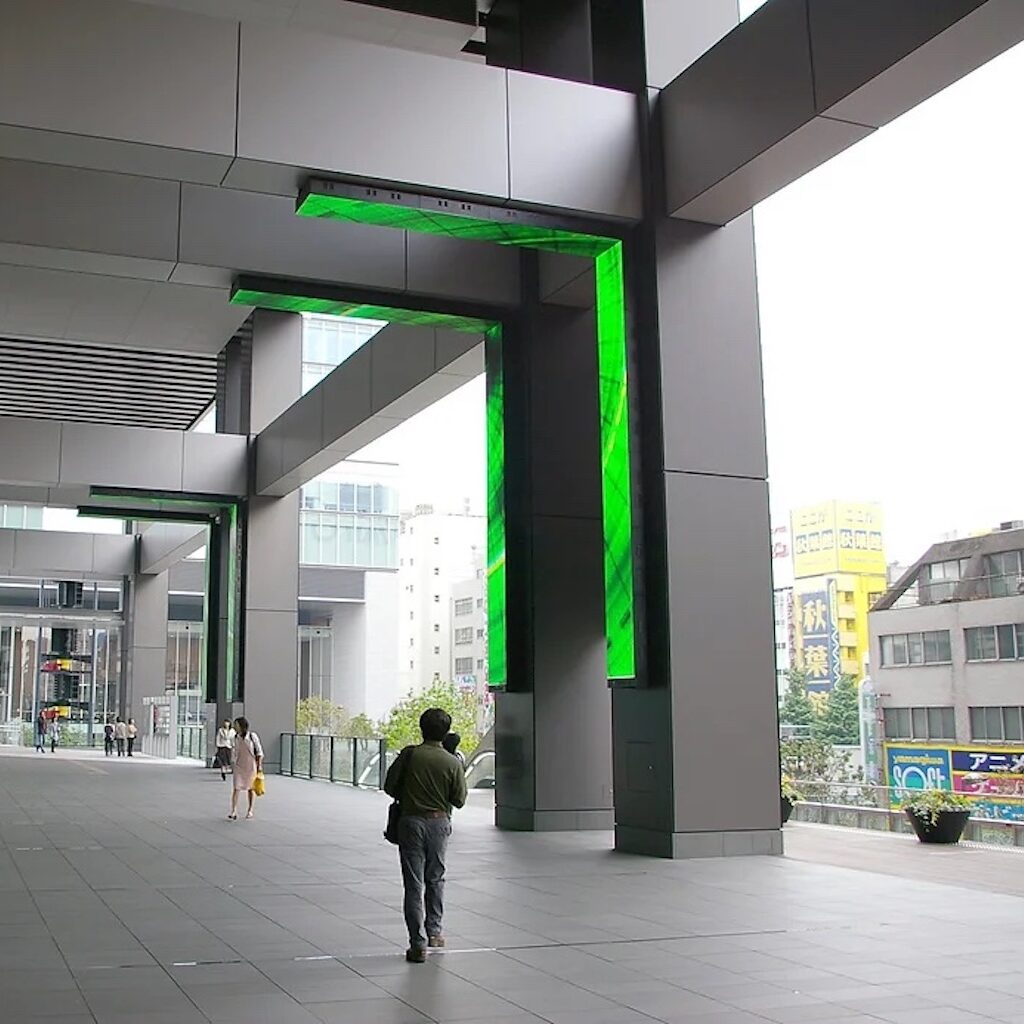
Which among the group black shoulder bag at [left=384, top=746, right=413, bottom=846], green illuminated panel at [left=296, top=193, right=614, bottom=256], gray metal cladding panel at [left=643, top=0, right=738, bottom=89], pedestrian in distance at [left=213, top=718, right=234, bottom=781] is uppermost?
gray metal cladding panel at [left=643, top=0, right=738, bottom=89]

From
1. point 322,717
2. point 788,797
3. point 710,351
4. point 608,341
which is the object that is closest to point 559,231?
point 608,341

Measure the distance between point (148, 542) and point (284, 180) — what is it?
32889 mm

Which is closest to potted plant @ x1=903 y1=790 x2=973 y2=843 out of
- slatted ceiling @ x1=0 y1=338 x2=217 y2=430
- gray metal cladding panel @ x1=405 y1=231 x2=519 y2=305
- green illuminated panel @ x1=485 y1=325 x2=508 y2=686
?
green illuminated panel @ x1=485 y1=325 x2=508 y2=686

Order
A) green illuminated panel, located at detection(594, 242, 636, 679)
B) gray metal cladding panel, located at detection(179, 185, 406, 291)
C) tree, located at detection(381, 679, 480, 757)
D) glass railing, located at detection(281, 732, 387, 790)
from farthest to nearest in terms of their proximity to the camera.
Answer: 1. tree, located at detection(381, 679, 480, 757)
2. glass railing, located at detection(281, 732, 387, 790)
3. gray metal cladding panel, located at detection(179, 185, 406, 291)
4. green illuminated panel, located at detection(594, 242, 636, 679)

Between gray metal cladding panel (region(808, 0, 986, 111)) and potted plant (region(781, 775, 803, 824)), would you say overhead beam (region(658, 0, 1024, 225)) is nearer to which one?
gray metal cladding panel (region(808, 0, 986, 111))

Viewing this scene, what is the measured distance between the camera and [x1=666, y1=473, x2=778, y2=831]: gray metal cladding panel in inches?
481

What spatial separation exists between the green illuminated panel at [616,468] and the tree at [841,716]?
694 inches

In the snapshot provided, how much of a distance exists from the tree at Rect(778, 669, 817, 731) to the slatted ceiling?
16219 mm

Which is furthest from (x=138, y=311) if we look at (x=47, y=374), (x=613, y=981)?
(x=613, y=981)

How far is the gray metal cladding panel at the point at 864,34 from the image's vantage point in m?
9.50

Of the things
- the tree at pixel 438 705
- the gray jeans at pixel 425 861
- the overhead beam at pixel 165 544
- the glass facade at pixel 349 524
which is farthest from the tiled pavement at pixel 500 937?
the tree at pixel 438 705

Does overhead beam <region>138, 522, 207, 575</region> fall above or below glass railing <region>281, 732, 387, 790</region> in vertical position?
above

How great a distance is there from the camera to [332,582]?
216ft

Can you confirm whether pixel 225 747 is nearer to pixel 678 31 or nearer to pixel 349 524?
pixel 678 31
